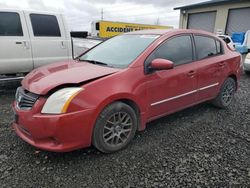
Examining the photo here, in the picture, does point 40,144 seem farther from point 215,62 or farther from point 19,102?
point 215,62

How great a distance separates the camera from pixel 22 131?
281cm

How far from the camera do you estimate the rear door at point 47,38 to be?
5383mm

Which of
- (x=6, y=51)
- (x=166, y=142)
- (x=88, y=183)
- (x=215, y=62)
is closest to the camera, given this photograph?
(x=88, y=183)

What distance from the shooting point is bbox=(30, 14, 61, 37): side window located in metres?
5.39

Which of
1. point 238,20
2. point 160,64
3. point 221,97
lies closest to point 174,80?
point 160,64

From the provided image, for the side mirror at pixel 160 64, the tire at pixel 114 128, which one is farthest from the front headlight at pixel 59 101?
the side mirror at pixel 160 64

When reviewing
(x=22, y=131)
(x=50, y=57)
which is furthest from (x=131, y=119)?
(x=50, y=57)

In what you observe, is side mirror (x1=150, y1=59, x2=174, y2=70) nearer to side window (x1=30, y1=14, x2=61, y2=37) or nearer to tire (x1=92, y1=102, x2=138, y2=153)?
tire (x1=92, y1=102, x2=138, y2=153)

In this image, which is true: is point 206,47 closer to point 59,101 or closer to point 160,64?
point 160,64

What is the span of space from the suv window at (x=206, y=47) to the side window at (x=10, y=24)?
155 inches

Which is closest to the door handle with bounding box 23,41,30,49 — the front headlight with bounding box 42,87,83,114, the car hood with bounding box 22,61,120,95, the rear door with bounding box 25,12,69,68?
the rear door with bounding box 25,12,69,68

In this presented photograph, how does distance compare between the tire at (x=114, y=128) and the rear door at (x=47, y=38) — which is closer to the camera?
the tire at (x=114, y=128)

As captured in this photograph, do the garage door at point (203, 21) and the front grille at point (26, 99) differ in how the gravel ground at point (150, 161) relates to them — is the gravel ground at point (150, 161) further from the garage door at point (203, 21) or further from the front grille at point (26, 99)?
the garage door at point (203, 21)

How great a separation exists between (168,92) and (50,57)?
356 cm
